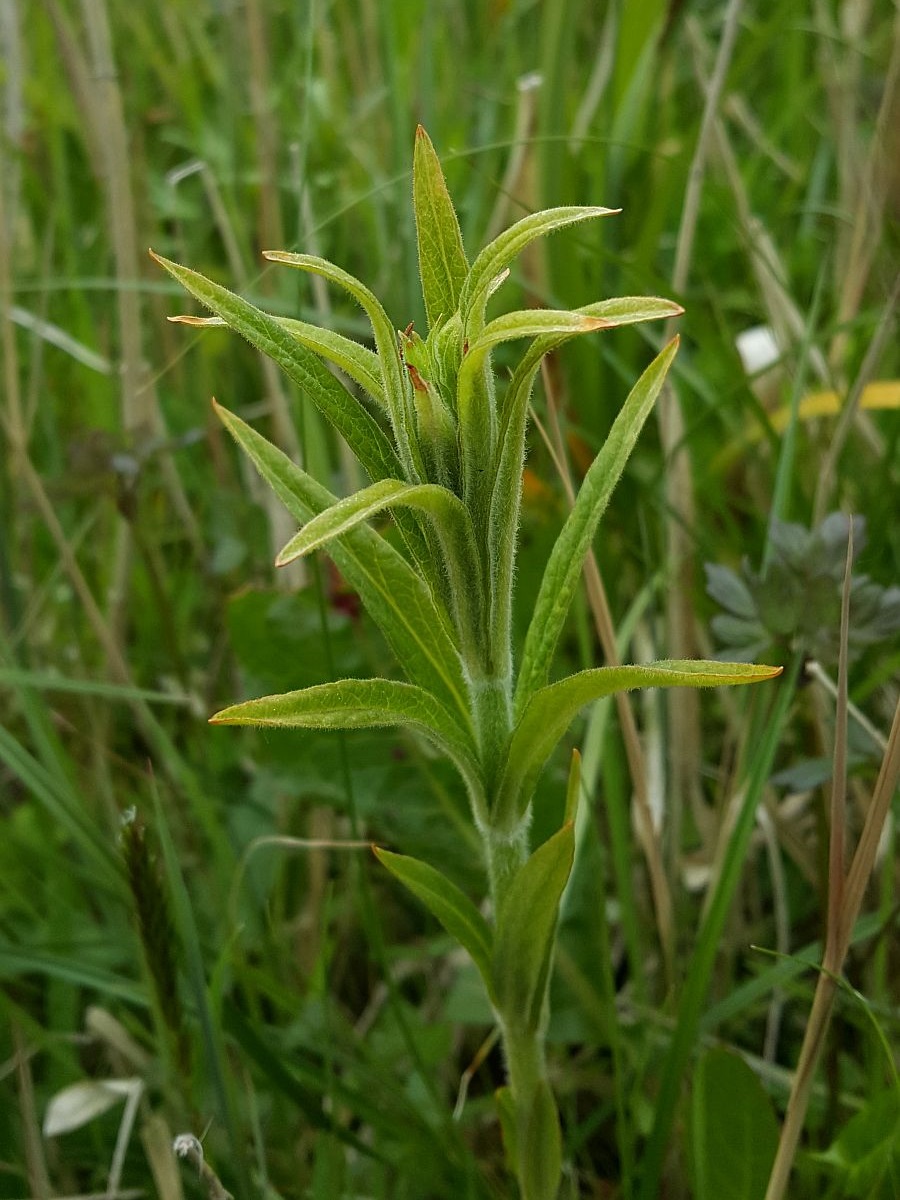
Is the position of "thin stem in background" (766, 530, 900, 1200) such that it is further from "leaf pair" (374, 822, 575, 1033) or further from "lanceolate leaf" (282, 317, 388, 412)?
"lanceolate leaf" (282, 317, 388, 412)

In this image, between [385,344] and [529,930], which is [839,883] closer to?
[529,930]

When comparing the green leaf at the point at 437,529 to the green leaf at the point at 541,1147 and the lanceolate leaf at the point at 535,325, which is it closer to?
the lanceolate leaf at the point at 535,325

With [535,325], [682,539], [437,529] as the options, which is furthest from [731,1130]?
[682,539]

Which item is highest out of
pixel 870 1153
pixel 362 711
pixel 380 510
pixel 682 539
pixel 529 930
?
pixel 380 510

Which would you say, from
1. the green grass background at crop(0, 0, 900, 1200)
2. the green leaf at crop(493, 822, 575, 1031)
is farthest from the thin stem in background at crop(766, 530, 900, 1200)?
the green leaf at crop(493, 822, 575, 1031)

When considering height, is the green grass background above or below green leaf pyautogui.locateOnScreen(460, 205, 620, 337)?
below

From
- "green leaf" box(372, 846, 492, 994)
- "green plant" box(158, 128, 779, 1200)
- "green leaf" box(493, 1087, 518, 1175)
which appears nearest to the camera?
"green plant" box(158, 128, 779, 1200)

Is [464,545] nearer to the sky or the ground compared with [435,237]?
nearer to the ground

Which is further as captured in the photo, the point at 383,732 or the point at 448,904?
the point at 383,732
